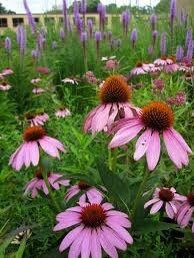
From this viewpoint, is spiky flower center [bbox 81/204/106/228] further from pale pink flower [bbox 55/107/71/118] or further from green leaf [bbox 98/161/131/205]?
pale pink flower [bbox 55/107/71/118]

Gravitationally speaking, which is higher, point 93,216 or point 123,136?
point 123,136

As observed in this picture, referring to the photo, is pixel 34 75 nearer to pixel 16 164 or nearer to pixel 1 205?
pixel 1 205

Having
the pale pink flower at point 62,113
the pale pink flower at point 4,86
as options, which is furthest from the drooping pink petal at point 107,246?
the pale pink flower at point 4,86

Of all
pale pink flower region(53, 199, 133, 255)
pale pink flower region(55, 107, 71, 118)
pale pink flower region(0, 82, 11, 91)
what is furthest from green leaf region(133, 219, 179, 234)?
pale pink flower region(0, 82, 11, 91)

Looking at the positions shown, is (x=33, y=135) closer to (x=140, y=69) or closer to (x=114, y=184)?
(x=114, y=184)

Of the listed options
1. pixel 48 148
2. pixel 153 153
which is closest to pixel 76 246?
pixel 153 153

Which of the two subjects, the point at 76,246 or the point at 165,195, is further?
the point at 165,195

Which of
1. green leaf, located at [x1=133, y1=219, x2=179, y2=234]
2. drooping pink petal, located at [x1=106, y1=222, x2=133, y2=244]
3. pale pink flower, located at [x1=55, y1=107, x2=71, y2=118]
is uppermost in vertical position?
drooping pink petal, located at [x1=106, y1=222, x2=133, y2=244]
